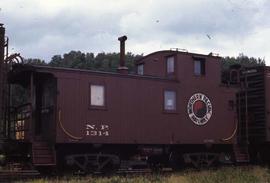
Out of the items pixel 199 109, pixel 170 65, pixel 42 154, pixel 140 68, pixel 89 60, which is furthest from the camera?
pixel 89 60

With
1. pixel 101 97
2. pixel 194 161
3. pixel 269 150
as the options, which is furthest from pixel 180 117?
pixel 269 150

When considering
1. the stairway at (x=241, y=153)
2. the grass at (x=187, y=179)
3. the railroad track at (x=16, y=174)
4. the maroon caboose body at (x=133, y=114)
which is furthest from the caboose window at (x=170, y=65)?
the railroad track at (x=16, y=174)

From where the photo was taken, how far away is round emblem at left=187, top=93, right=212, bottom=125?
19984 millimetres

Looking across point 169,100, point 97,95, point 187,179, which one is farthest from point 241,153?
point 97,95

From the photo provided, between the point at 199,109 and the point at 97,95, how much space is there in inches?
178

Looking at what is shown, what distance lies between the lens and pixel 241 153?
21.3m

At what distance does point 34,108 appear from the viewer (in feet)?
61.1

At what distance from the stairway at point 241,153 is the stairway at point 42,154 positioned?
7.95m

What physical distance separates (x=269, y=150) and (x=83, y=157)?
8716 mm

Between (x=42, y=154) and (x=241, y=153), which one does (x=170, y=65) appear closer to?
(x=241, y=153)

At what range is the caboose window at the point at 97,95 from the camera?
58.4 feet

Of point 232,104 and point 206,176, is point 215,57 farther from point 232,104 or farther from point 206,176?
point 206,176

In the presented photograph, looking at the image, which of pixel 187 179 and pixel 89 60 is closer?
pixel 187 179

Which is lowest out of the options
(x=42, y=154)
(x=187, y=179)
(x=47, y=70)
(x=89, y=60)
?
(x=187, y=179)
